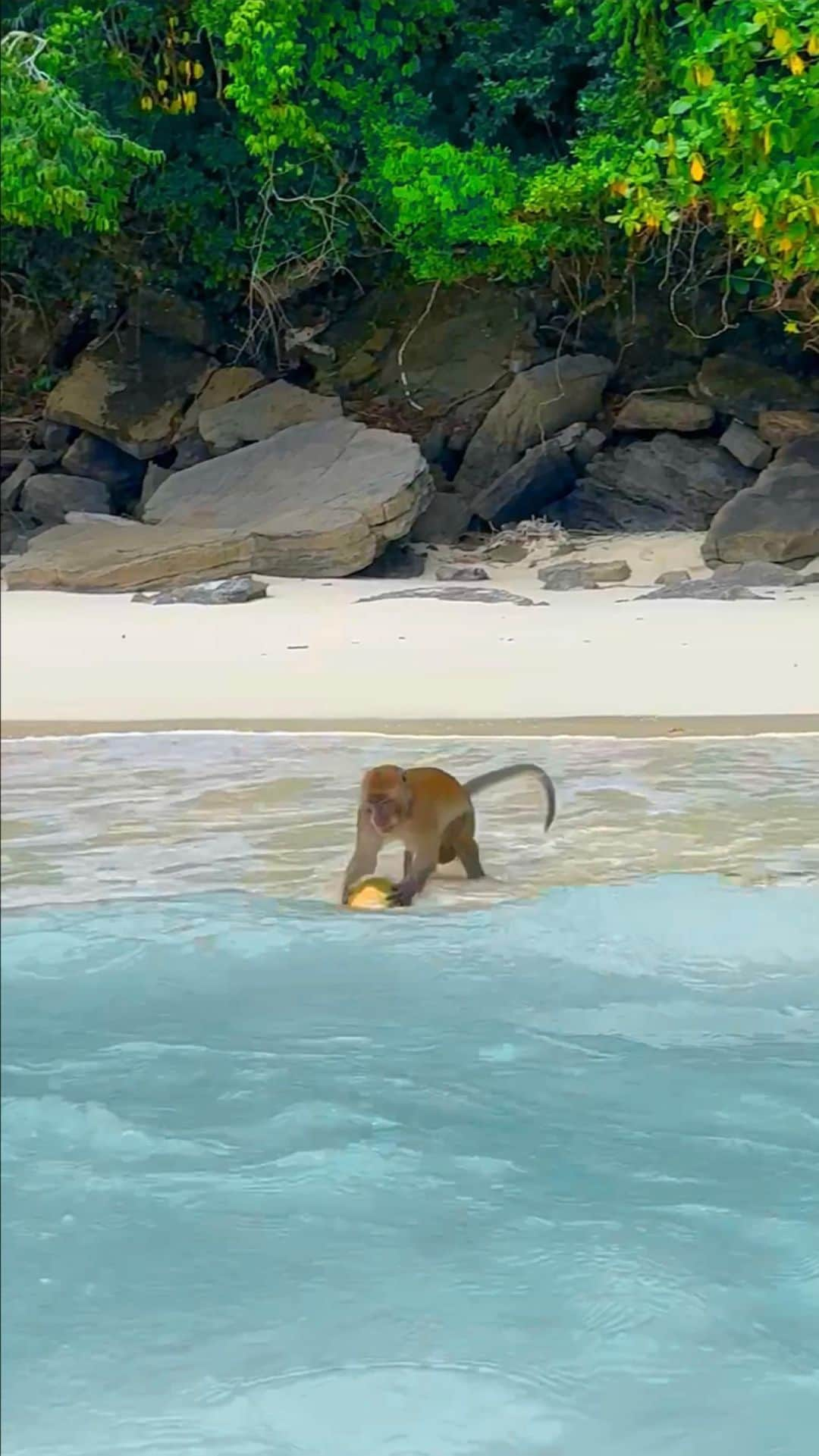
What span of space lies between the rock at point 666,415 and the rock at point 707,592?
2401mm

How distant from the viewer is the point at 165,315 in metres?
8.19

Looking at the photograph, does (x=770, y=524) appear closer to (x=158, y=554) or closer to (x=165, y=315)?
(x=158, y=554)

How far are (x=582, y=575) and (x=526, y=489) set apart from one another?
1664 millimetres

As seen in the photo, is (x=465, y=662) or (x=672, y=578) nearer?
(x=465, y=662)

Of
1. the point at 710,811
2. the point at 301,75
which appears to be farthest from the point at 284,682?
the point at 301,75

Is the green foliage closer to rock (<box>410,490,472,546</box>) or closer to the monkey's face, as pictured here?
rock (<box>410,490,472,546</box>)

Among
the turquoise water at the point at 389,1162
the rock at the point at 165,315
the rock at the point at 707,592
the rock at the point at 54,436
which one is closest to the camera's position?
the turquoise water at the point at 389,1162

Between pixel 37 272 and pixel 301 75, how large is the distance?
75.5 inches

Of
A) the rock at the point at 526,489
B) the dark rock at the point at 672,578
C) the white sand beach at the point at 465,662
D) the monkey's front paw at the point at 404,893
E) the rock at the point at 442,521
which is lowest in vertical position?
the monkey's front paw at the point at 404,893

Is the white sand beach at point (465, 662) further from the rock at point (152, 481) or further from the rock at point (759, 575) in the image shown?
the rock at point (152, 481)

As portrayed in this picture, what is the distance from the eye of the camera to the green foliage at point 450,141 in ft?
20.8

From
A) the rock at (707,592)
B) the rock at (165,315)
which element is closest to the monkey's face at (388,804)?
the rock at (707,592)

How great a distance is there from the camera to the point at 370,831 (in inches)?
108

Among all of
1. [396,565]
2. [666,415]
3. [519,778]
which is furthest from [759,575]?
[519,778]
